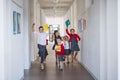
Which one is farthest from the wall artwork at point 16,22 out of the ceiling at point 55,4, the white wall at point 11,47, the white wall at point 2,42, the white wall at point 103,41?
the ceiling at point 55,4

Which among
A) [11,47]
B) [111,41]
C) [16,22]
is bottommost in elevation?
[11,47]

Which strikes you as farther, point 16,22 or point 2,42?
point 16,22

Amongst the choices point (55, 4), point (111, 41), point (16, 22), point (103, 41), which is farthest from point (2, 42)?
point (55, 4)

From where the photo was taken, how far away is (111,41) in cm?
639

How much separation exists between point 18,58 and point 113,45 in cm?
279

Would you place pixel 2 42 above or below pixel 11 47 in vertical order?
above

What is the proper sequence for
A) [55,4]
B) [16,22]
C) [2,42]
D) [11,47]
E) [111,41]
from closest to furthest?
[2,42] < [11,47] < [111,41] < [16,22] < [55,4]

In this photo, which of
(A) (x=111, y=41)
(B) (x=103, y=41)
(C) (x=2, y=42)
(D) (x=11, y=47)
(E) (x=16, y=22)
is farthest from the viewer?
(B) (x=103, y=41)

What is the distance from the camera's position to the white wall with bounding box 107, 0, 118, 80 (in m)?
6.37

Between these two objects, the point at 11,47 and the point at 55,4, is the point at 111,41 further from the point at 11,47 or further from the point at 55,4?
the point at 55,4

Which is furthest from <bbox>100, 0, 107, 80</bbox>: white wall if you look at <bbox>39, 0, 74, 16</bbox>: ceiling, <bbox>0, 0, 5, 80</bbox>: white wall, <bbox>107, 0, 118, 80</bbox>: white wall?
<bbox>39, 0, 74, 16</bbox>: ceiling

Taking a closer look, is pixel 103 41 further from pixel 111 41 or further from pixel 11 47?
pixel 11 47

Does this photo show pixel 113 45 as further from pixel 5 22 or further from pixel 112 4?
pixel 5 22

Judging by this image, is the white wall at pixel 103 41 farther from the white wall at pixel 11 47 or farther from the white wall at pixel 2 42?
the white wall at pixel 2 42
